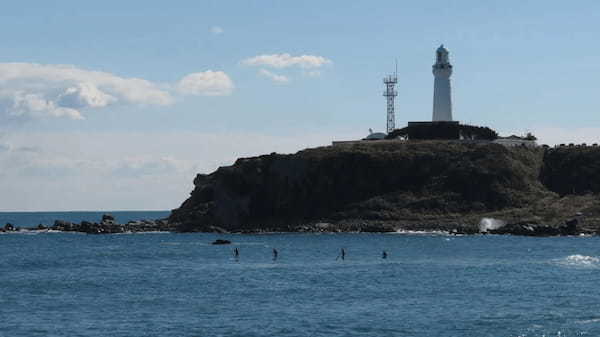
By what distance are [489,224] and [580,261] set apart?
162 ft

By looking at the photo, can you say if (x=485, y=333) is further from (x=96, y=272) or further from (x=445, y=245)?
(x=445, y=245)

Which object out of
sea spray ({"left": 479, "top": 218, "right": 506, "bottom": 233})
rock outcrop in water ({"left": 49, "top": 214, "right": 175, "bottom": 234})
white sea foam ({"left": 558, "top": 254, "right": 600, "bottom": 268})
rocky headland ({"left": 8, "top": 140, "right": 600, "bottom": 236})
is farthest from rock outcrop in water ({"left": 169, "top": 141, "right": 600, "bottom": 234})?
white sea foam ({"left": 558, "top": 254, "right": 600, "bottom": 268})

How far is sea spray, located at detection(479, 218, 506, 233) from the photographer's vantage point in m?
138

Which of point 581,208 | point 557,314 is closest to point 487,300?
point 557,314

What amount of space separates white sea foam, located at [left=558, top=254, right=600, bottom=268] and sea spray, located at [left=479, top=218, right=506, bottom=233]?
4165cm

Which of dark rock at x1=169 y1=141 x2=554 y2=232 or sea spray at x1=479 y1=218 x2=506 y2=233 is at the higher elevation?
dark rock at x1=169 y1=141 x2=554 y2=232

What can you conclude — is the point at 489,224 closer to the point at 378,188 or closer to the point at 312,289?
the point at 378,188

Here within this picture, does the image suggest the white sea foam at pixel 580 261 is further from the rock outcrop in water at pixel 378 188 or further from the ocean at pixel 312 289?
the rock outcrop in water at pixel 378 188

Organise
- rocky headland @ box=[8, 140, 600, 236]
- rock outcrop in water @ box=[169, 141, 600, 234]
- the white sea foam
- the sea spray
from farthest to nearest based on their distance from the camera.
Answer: rock outcrop in water @ box=[169, 141, 600, 234] < rocky headland @ box=[8, 140, 600, 236] < the sea spray < the white sea foam

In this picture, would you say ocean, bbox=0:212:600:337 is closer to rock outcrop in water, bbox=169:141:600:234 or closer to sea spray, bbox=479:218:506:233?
sea spray, bbox=479:218:506:233

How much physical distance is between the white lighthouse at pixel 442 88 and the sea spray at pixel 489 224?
1516 inches

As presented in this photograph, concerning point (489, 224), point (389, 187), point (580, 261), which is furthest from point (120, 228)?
point (580, 261)

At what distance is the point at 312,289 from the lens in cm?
7188

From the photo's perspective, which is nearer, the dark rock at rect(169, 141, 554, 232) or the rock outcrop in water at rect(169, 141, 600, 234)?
the rock outcrop in water at rect(169, 141, 600, 234)
